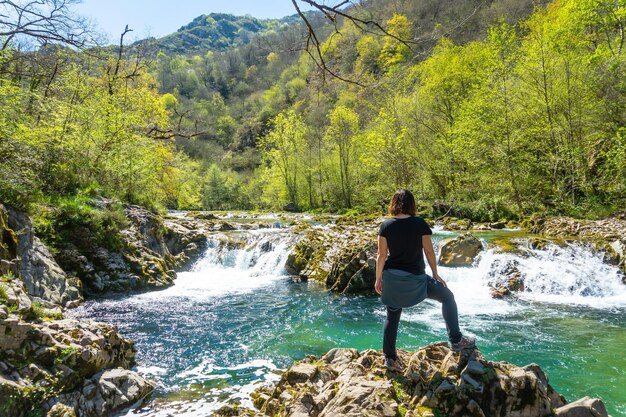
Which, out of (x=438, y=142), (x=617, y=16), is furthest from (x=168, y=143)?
(x=617, y=16)

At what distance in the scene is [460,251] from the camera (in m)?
12.6

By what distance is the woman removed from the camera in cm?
373

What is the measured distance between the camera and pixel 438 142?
902 inches

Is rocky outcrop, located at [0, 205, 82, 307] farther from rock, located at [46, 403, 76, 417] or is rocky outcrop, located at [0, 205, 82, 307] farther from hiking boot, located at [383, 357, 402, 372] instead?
hiking boot, located at [383, 357, 402, 372]

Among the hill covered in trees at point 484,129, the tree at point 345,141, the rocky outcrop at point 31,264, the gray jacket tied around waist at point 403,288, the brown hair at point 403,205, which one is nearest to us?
the gray jacket tied around waist at point 403,288

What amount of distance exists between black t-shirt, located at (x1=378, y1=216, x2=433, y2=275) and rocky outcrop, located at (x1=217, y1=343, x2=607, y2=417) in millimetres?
1004

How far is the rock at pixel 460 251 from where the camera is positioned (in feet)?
40.9

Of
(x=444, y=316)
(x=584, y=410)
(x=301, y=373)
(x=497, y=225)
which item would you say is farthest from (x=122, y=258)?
(x=497, y=225)

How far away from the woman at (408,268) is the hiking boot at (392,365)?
14mm

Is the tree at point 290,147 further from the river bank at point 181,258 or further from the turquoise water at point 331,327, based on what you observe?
the turquoise water at point 331,327

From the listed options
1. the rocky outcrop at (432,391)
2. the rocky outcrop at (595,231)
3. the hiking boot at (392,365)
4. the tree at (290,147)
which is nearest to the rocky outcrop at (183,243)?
the rocky outcrop at (432,391)

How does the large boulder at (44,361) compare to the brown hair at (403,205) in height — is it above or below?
below

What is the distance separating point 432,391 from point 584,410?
1286 millimetres

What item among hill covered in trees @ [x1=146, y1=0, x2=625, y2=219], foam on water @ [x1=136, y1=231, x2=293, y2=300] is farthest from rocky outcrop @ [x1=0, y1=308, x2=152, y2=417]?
foam on water @ [x1=136, y1=231, x2=293, y2=300]
